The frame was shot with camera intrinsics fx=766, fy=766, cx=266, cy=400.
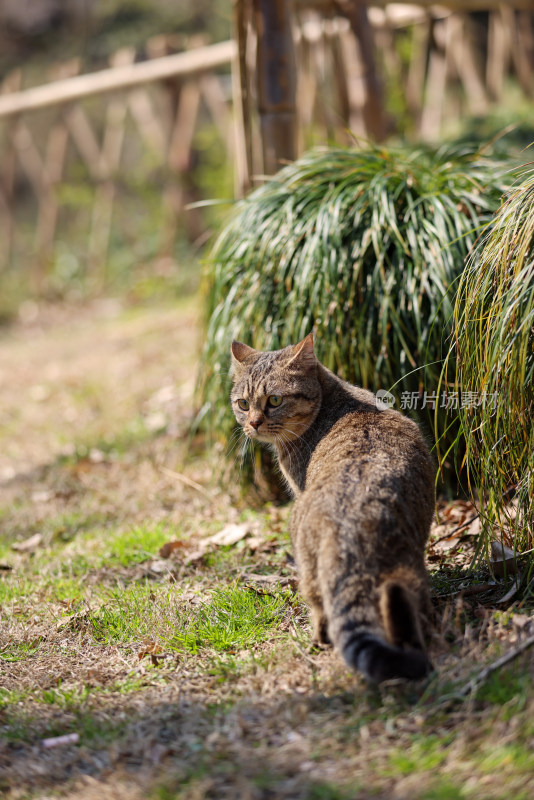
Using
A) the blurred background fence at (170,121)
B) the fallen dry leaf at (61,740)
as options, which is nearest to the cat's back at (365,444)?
the fallen dry leaf at (61,740)

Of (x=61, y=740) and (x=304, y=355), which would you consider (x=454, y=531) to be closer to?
(x=304, y=355)

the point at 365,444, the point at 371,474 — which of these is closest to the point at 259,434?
the point at 365,444

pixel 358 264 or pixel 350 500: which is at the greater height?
pixel 358 264

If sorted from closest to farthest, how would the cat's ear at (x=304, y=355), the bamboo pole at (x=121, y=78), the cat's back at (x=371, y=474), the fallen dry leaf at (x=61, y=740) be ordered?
1. the fallen dry leaf at (x=61, y=740)
2. the cat's back at (x=371, y=474)
3. the cat's ear at (x=304, y=355)
4. the bamboo pole at (x=121, y=78)

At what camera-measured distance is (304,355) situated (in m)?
2.94

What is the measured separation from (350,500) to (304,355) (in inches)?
30.0

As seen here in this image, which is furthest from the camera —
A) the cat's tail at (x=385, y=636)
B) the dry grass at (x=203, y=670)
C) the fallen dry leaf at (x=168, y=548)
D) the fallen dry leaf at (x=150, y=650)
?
the fallen dry leaf at (x=168, y=548)

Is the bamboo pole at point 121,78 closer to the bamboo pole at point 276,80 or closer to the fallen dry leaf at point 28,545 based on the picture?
the bamboo pole at point 276,80

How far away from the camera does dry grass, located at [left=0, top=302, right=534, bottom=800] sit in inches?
74.0

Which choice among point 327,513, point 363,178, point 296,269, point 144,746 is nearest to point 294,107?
point 363,178

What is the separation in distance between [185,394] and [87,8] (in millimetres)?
13957

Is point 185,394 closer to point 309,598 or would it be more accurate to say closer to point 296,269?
point 296,269

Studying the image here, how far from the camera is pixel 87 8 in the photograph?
16125mm

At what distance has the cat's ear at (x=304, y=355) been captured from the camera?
290 cm
